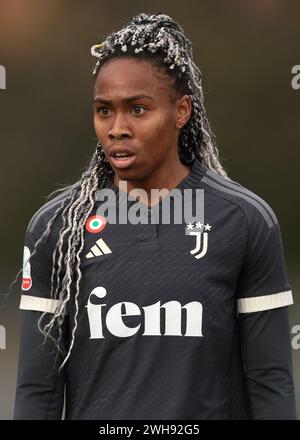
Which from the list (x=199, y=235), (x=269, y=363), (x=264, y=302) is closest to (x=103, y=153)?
(x=199, y=235)

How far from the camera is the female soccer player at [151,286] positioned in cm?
288

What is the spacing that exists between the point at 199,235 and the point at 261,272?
0.20 m

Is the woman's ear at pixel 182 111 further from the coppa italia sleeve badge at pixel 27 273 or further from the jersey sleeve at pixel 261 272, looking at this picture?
the coppa italia sleeve badge at pixel 27 273

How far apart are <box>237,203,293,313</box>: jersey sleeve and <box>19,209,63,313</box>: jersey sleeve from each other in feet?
1.75

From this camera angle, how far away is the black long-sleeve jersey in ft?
9.46

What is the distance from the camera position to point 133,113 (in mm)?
2889

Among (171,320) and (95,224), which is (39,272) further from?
(171,320)

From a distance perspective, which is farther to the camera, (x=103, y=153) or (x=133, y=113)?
(x=103, y=153)

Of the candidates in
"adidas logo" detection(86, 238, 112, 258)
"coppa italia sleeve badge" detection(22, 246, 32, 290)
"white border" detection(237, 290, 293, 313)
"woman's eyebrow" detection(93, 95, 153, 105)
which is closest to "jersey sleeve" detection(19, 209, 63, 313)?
"coppa italia sleeve badge" detection(22, 246, 32, 290)

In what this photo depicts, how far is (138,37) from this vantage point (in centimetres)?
296

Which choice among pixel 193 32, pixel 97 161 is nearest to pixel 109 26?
pixel 193 32

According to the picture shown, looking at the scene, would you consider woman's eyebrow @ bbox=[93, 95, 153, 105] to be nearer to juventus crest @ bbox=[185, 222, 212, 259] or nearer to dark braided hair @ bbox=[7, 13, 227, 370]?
dark braided hair @ bbox=[7, 13, 227, 370]

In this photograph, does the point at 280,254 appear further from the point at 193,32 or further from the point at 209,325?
the point at 193,32
